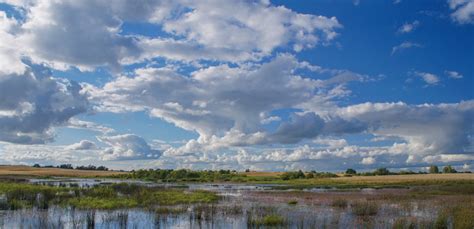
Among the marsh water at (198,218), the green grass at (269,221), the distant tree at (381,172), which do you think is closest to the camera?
the marsh water at (198,218)

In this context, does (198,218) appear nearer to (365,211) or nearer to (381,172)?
(365,211)

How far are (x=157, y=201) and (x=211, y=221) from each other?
439 inches

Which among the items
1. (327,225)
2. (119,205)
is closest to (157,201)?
(119,205)

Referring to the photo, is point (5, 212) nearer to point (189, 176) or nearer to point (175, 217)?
point (175, 217)

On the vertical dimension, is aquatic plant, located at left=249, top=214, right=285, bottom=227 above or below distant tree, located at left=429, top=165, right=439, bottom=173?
below

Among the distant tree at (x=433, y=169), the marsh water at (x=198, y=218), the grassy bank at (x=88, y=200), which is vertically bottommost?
the marsh water at (x=198, y=218)

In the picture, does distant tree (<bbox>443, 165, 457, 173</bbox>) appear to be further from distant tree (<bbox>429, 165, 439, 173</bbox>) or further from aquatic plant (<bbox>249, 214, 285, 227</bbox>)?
aquatic plant (<bbox>249, 214, 285, 227</bbox>)

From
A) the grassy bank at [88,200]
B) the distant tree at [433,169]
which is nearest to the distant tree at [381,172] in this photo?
the distant tree at [433,169]

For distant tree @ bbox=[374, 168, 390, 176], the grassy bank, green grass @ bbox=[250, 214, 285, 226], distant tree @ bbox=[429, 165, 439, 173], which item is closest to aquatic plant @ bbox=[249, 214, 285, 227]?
green grass @ bbox=[250, 214, 285, 226]

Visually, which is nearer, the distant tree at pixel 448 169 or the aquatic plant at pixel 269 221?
the aquatic plant at pixel 269 221

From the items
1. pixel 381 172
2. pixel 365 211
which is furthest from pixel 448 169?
pixel 365 211

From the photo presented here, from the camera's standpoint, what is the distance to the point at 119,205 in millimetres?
31641

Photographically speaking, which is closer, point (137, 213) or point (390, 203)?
point (137, 213)

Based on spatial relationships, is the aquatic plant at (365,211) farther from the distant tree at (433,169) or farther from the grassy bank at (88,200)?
the distant tree at (433,169)
